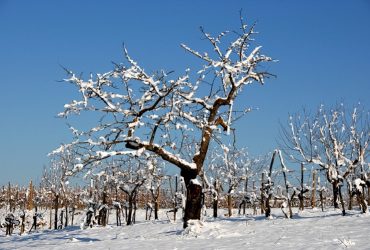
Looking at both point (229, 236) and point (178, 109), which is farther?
point (178, 109)

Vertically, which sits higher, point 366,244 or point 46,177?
point 46,177

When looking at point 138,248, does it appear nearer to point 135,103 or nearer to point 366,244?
point 135,103

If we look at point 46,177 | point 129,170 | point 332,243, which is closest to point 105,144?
point 332,243

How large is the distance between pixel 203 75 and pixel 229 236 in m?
5.50

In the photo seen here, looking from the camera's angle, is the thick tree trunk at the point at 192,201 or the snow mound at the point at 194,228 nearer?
the snow mound at the point at 194,228

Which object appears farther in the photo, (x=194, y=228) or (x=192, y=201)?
(x=192, y=201)

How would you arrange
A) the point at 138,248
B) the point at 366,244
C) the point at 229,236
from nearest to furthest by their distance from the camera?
the point at 366,244 < the point at 138,248 < the point at 229,236

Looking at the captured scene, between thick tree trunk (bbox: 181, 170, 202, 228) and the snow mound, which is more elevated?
thick tree trunk (bbox: 181, 170, 202, 228)

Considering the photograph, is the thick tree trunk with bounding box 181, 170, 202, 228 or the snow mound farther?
the thick tree trunk with bounding box 181, 170, 202, 228

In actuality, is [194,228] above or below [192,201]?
below

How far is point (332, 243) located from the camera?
9.37 meters

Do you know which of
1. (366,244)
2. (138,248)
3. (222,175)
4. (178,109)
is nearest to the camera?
(366,244)

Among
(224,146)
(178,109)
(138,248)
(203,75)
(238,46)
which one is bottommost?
(138,248)

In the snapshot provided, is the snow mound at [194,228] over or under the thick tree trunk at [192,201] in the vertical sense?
under
